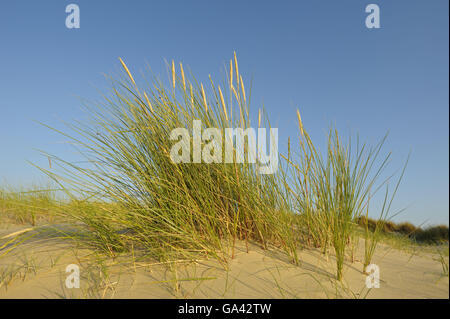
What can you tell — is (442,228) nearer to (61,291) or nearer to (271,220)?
(271,220)

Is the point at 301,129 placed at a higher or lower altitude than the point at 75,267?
higher

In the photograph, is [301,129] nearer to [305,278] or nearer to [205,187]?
[205,187]

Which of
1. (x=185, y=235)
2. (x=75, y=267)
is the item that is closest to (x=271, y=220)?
(x=185, y=235)

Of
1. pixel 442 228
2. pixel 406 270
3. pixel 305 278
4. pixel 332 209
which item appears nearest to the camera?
pixel 305 278

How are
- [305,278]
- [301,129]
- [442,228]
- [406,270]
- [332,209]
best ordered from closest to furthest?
[305,278] < [406,270] < [332,209] < [301,129] < [442,228]

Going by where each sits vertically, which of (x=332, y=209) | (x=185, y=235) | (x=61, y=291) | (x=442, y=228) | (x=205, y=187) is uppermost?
(x=205, y=187)

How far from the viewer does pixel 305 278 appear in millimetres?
1516

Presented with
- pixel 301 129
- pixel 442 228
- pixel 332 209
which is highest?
pixel 301 129

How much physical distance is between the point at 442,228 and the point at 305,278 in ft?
29.3

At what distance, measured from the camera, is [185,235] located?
1698mm
